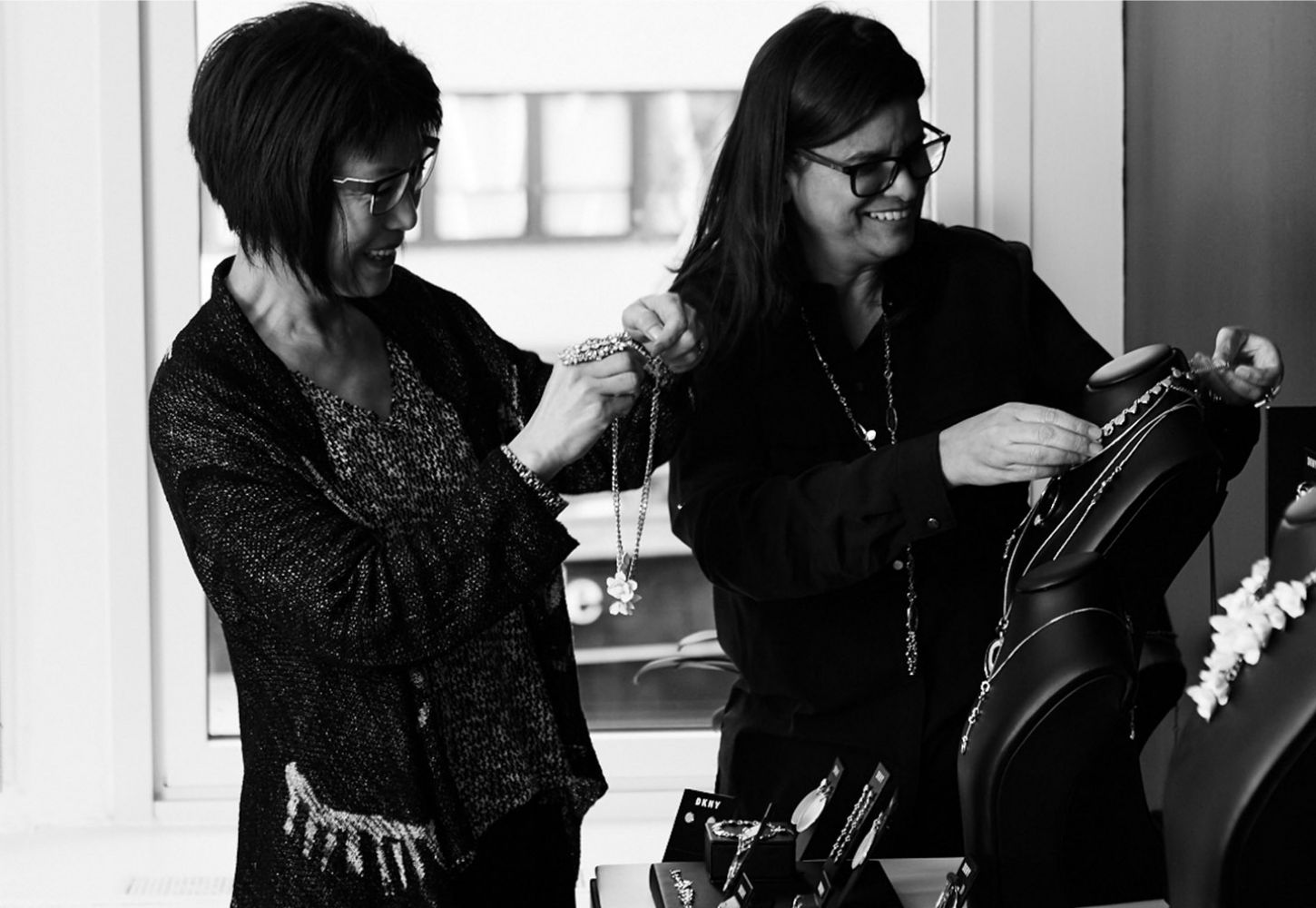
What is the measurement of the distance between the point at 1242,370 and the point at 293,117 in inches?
37.9

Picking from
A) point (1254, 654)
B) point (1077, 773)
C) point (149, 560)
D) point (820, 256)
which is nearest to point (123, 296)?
point (149, 560)

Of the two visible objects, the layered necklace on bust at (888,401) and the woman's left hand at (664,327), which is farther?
the layered necklace on bust at (888,401)

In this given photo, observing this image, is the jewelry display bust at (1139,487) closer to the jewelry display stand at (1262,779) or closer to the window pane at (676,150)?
the jewelry display stand at (1262,779)

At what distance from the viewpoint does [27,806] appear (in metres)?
2.45

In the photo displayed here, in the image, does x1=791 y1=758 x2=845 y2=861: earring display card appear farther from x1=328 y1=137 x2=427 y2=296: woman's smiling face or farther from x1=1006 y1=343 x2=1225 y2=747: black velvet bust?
x1=328 y1=137 x2=427 y2=296: woman's smiling face

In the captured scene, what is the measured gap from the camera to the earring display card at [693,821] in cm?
136

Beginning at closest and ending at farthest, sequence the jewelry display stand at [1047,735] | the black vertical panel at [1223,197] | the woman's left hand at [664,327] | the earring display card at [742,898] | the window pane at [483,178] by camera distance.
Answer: the jewelry display stand at [1047,735], the earring display card at [742,898], the woman's left hand at [664,327], the black vertical panel at [1223,197], the window pane at [483,178]

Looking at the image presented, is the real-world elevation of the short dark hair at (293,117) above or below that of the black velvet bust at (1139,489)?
above

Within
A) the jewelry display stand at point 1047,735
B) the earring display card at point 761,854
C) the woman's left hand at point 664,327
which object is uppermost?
the woman's left hand at point 664,327

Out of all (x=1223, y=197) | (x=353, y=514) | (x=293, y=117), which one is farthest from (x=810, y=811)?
(x=1223, y=197)

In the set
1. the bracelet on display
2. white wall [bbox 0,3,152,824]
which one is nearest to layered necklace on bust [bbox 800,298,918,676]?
the bracelet on display

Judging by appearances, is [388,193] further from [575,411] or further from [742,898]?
[742,898]

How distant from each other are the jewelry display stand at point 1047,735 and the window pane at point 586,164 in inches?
57.9

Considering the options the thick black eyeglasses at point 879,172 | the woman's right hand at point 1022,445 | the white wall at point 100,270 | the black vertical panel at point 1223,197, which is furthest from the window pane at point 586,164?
the woman's right hand at point 1022,445
